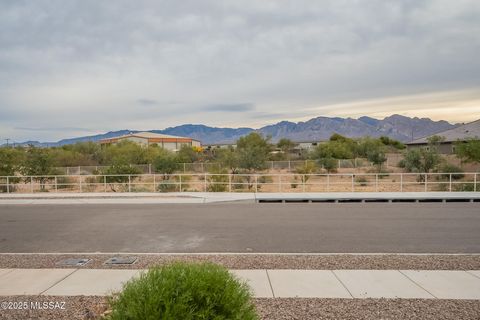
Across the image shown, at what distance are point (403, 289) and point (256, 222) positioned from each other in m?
6.87

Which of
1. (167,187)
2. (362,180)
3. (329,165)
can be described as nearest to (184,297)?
(167,187)

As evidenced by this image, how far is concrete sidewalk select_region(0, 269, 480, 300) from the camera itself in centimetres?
605

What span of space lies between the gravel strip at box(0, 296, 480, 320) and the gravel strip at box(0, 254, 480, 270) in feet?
5.65

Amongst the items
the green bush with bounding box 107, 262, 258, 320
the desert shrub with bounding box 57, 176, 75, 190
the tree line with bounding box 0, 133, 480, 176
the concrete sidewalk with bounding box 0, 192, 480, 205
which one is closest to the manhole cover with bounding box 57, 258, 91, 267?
Result: the green bush with bounding box 107, 262, 258, 320

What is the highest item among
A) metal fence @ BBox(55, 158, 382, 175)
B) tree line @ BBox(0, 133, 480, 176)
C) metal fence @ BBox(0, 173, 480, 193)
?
tree line @ BBox(0, 133, 480, 176)

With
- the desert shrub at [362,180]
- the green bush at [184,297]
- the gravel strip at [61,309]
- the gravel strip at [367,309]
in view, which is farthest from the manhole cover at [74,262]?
the desert shrub at [362,180]

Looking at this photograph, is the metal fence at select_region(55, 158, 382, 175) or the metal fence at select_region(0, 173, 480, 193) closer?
the metal fence at select_region(0, 173, 480, 193)

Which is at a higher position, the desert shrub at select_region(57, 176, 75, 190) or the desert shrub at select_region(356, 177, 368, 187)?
the desert shrub at select_region(57, 176, 75, 190)

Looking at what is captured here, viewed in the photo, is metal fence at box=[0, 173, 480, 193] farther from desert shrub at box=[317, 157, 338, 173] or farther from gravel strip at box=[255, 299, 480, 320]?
gravel strip at box=[255, 299, 480, 320]

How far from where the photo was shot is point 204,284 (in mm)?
3654

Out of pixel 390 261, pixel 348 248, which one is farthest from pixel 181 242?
pixel 390 261

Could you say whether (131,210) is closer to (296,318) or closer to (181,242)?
(181,242)

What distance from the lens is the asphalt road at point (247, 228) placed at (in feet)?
31.1

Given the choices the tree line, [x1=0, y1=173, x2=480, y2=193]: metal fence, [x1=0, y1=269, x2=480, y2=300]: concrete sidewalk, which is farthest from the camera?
the tree line
